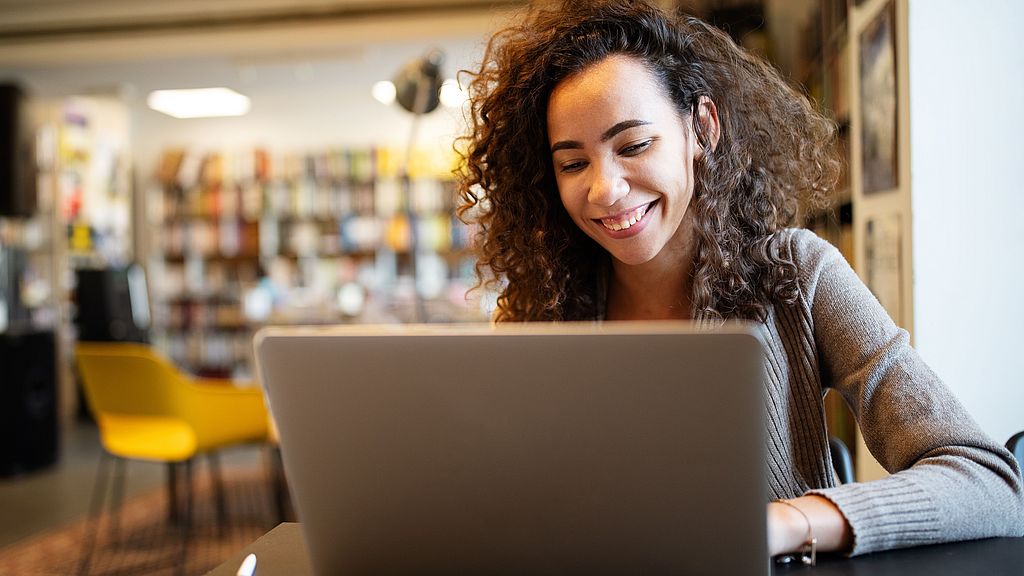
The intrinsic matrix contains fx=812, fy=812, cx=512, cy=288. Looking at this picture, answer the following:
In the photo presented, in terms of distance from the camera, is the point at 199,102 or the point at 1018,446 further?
the point at 199,102

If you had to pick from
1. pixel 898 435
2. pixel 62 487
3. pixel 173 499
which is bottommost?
pixel 62 487

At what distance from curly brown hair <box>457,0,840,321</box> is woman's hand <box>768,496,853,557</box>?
420 millimetres

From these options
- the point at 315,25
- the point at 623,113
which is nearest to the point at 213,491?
the point at 315,25

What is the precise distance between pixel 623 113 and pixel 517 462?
66 cm

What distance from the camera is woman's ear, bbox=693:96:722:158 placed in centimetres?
128

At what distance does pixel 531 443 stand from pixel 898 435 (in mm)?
613

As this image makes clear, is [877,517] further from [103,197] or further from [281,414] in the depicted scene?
[103,197]

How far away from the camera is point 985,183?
159cm

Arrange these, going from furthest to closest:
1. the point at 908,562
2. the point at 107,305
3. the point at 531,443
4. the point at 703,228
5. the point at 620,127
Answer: the point at 107,305 < the point at 703,228 < the point at 620,127 < the point at 908,562 < the point at 531,443

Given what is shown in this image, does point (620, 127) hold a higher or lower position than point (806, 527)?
higher

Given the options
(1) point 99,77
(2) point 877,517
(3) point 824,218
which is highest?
(1) point 99,77

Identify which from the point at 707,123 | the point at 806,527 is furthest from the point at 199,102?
the point at 806,527

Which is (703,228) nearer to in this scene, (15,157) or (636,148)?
(636,148)

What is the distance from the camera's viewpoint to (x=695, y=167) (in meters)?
1.29
